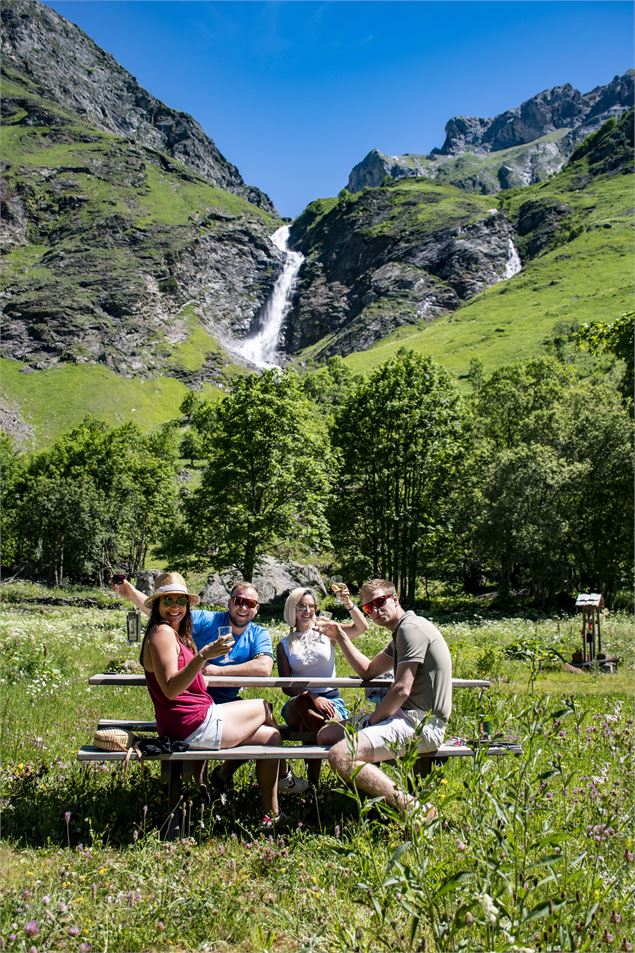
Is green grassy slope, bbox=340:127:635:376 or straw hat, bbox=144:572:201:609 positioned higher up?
green grassy slope, bbox=340:127:635:376

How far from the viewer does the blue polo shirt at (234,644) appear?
7.26 m

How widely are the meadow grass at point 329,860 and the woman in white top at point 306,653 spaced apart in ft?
2.59

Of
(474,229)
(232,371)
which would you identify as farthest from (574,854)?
(474,229)

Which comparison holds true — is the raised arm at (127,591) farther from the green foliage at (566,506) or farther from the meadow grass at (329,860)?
the green foliage at (566,506)

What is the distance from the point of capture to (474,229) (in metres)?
196

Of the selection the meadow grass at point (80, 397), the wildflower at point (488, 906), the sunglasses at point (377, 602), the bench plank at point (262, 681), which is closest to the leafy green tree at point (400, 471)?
the bench plank at point (262, 681)

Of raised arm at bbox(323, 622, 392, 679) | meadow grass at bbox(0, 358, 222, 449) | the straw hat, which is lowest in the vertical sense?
raised arm at bbox(323, 622, 392, 679)

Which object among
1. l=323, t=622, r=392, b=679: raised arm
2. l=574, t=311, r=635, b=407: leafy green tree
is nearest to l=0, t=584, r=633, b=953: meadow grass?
l=323, t=622, r=392, b=679: raised arm

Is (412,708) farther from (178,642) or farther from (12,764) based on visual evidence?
(12,764)

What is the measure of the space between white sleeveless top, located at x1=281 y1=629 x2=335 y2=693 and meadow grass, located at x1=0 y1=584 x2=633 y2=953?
42.4 inches

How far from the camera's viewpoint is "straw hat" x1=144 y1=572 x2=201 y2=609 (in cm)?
566

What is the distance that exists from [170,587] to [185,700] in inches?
36.1

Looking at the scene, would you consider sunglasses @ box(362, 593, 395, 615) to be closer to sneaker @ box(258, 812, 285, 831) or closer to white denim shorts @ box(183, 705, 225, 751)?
white denim shorts @ box(183, 705, 225, 751)

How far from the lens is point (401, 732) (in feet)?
18.3
